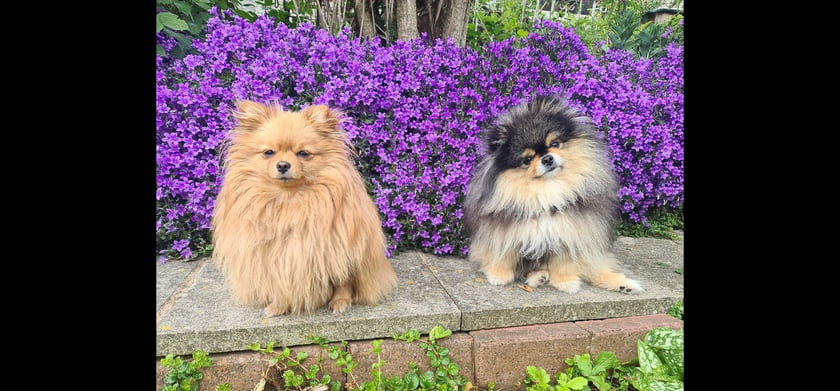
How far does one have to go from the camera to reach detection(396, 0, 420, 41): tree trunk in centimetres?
384

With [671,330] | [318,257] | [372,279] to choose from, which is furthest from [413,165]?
[671,330]

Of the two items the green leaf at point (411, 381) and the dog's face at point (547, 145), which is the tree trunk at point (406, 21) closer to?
the dog's face at point (547, 145)

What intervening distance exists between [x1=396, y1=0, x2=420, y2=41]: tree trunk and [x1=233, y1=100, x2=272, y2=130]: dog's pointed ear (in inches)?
80.2

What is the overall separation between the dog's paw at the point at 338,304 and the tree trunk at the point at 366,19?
8.58 ft

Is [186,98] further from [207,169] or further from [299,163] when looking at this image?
[299,163]

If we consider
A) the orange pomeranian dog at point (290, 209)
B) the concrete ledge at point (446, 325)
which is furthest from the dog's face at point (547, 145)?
the orange pomeranian dog at point (290, 209)

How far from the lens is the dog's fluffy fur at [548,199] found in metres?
2.47

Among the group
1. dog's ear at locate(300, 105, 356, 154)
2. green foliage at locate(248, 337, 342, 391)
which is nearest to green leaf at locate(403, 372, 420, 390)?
green foliage at locate(248, 337, 342, 391)

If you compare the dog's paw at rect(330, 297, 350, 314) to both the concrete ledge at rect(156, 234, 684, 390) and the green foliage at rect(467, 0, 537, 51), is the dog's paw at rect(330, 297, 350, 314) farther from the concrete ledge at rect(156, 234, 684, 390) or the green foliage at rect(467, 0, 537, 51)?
the green foliage at rect(467, 0, 537, 51)

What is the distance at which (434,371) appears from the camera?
2.40 metres

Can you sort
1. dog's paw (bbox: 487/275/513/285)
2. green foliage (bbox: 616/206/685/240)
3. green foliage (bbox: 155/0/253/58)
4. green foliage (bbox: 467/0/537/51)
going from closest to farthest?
dog's paw (bbox: 487/275/513/285) < green foliage (bbox: 155/0/253/58) < green foliage (bbox: 616/206/685/240) < green foliage (bbox: 467/0/537/51)

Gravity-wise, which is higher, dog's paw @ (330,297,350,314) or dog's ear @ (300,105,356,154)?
dog's ear @ (300,105,356,154)

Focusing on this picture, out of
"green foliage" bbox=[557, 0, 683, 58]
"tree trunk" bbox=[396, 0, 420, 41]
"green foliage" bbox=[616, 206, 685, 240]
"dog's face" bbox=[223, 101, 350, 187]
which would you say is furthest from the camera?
"green foliage" bbox=[557, 0, 683, 58]

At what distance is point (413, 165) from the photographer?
128 inches
